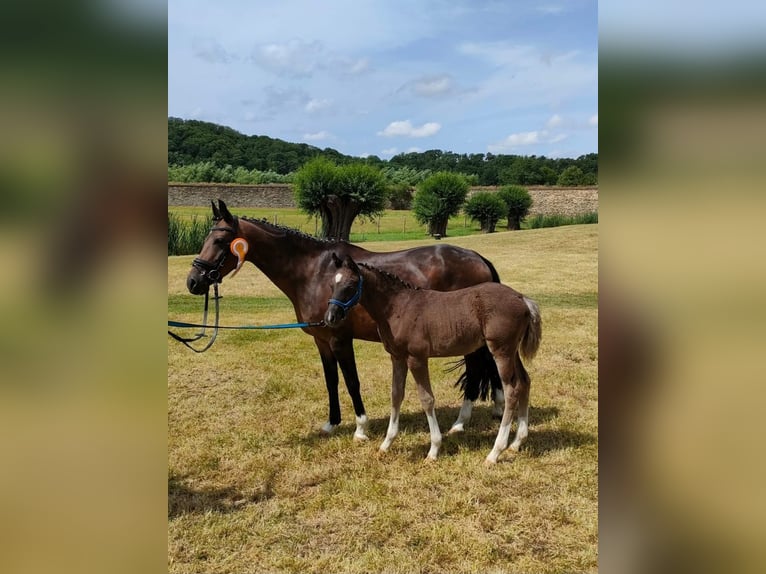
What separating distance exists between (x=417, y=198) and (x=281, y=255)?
29.0 metres

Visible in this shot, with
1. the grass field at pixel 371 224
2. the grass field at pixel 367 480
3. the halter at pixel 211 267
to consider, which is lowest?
the grass field at pixel 367 480

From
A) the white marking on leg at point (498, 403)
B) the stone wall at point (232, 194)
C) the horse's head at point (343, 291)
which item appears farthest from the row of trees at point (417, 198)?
the horse's head at point (343, 291)

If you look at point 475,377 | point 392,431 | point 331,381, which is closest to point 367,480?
point 392,431

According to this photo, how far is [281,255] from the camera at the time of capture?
5.08 metres

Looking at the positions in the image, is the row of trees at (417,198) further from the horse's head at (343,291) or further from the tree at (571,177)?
the tree at (571,177)

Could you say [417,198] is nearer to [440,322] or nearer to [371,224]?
[371,224]

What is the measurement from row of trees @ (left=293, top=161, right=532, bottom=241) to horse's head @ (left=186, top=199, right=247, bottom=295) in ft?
65.6

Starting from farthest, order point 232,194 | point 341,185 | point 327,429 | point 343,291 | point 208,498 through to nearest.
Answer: point 232,194 → point 341,185 → point 327,429 → point 343,291 → point 208,498

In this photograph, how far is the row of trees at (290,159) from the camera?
2493 inches

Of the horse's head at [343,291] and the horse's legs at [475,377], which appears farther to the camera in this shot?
the horse's legs at [475,377]

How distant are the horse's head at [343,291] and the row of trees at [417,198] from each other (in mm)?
20534
